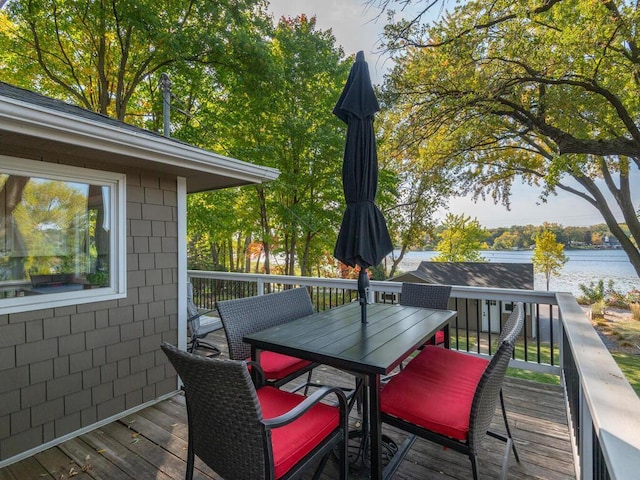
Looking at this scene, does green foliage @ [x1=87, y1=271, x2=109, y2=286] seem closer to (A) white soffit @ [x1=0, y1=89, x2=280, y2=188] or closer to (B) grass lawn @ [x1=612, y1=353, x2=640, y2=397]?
(A) white soffit @ [x1=0, y1=89, x2=280, y2=188]

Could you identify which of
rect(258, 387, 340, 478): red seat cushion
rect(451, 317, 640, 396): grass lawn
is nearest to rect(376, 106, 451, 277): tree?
rect(451, 317, 640, 396): grass lawn

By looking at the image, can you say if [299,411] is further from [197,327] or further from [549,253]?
[549,253]

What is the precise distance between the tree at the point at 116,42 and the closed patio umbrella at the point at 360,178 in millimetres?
6297

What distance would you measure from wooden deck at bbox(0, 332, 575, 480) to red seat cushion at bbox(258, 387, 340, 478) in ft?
2.18

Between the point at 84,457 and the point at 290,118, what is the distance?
29.4 feet

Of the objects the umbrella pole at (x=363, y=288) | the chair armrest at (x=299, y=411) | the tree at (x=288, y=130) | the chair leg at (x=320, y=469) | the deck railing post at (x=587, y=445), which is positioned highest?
the tree at (x=288, y=130)

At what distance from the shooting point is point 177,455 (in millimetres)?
2266

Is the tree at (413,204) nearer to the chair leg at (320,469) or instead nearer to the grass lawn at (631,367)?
the grass lawn at (631,367)

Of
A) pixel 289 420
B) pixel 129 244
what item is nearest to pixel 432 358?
pixel 289 420

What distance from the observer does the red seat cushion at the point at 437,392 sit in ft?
5.51

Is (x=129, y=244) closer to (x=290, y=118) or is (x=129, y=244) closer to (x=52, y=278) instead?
(x=52, y=278)

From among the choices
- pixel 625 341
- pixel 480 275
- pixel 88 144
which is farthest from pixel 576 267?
pixel 88 144

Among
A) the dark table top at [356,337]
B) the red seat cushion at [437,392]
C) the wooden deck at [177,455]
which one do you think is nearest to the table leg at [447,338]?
the dark table top at [356,337]

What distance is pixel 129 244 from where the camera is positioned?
117 inches
